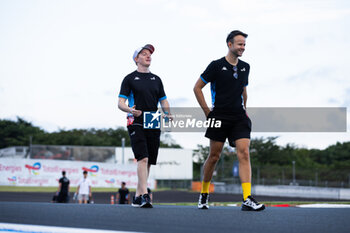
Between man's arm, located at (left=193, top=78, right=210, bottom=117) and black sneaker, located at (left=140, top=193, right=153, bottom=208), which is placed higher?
man's arm, located at (left=193, top=78, right=210, bottom=117)

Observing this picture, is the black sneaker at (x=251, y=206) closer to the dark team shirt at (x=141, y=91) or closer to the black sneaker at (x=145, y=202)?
the black sneaker at (x=145, y=202)

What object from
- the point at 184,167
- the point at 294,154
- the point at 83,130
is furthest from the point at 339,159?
the point at 83,130

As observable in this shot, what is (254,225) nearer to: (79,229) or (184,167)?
(79,229)

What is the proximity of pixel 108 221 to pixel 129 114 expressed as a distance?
223 cm

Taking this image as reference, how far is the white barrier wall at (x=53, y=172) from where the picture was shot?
4094cm

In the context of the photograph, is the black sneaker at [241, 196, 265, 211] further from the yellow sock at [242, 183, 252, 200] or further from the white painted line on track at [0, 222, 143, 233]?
the white painted line on track at [0, 222, 143, 233]

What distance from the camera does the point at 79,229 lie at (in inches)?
129

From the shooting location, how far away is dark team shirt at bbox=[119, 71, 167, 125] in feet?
18.9

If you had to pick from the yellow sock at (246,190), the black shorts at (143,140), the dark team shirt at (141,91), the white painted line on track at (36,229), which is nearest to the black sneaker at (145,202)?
the black shorts at (143,140)

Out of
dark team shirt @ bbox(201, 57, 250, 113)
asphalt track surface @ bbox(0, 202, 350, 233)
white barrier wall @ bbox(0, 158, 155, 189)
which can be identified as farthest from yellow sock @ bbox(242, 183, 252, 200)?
white barrier wall @ bbox(0, 158, 155, 189)

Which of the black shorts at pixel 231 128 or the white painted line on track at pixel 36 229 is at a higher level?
the black shorts at pixel 231 128

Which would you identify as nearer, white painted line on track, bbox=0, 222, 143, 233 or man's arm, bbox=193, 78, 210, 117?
white painted line on track, bbox=0, 222, 143, 233

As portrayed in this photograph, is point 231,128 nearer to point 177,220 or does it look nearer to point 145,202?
point 145,202

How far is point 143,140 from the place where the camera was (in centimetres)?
571
